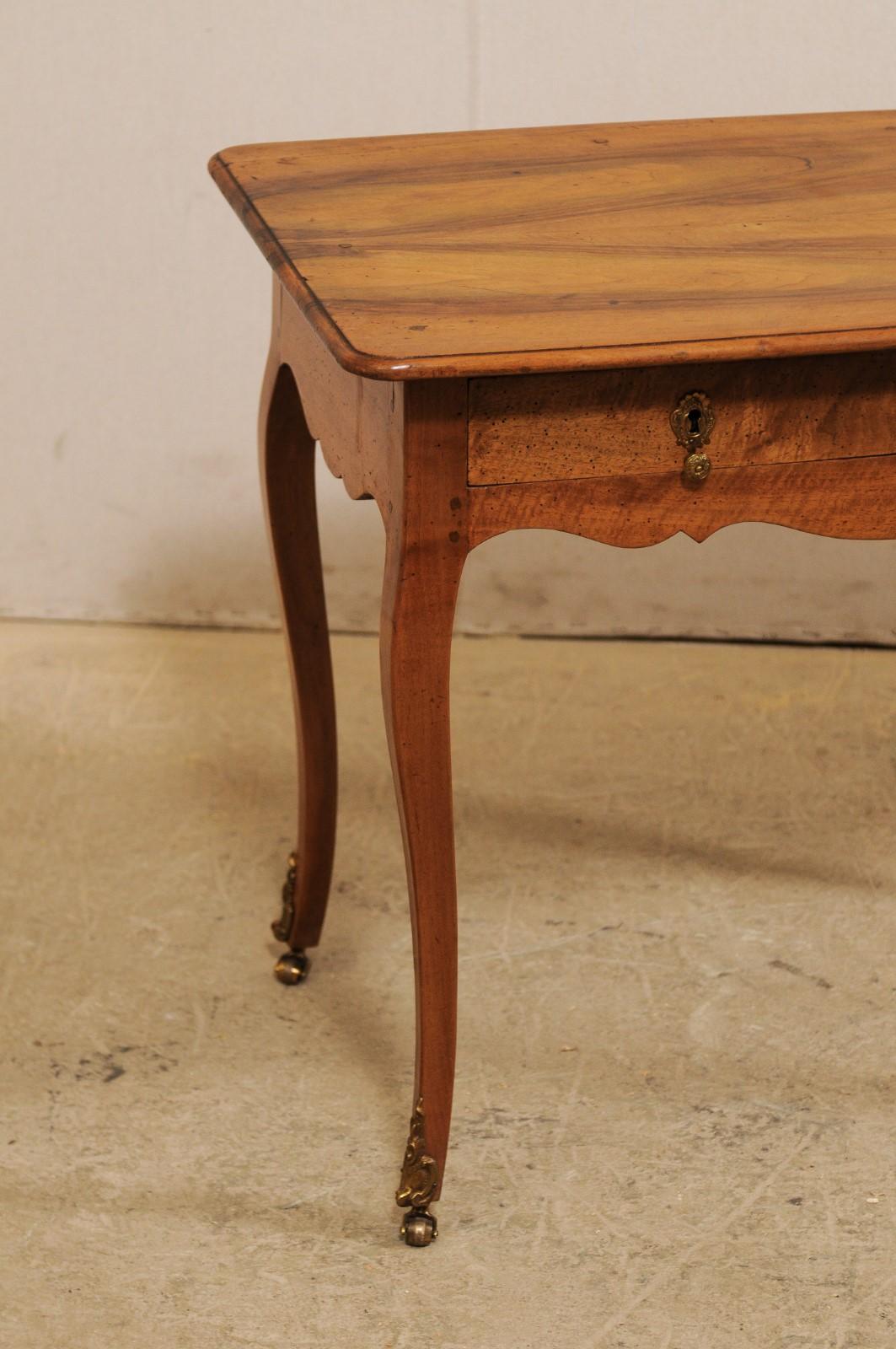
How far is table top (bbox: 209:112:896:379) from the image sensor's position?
1375mm

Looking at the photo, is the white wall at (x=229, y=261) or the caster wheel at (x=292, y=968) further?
the white wall at (x=229, y=261)

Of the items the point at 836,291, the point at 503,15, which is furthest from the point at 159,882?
the point at 503,15

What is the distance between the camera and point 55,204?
2.89 metres

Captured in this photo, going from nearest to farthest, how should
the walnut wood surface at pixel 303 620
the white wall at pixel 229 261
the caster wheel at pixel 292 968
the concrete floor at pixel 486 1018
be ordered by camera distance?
1. the concrete floor at pixel 486 1018
2. the walnut wood surface at pixel 303 620
3. the caster wheel at pixel 292 968
4. the white wall at pixel 229 261

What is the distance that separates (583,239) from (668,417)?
0.90ft

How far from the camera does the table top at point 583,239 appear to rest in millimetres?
1375

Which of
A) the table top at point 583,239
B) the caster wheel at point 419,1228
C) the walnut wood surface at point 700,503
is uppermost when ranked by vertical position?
the table top at point 583,239

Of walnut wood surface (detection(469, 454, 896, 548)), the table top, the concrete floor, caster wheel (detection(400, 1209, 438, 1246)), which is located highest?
the table top

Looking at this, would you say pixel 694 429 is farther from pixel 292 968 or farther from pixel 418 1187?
pixel 292 968

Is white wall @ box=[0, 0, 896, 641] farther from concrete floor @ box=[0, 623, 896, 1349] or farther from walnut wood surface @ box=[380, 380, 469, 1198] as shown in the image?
walnut wood surface @ box=[380, 380, 469, 1198]

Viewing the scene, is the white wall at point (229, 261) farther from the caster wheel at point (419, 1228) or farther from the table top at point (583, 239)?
the caster wheel at point (419, 1228)

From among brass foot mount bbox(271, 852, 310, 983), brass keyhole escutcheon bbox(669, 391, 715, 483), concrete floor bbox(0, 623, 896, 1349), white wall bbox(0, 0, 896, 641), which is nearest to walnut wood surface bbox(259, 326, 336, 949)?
brass foot mount bbox(271, 852, 310, 983)

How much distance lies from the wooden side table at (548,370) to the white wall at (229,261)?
1005 mm

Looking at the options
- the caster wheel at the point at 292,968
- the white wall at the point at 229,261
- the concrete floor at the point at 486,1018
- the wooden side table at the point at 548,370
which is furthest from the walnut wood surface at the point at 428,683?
the white wall at the point at 229,261
